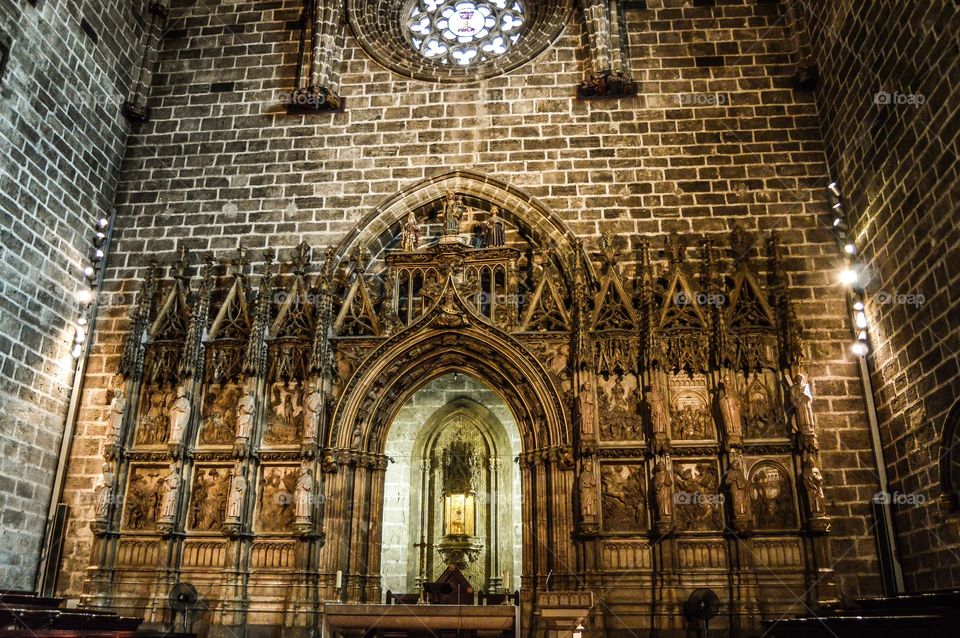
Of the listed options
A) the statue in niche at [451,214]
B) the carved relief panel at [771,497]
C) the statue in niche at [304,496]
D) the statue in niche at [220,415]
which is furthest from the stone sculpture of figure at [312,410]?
the carved relief panel at [771,497]

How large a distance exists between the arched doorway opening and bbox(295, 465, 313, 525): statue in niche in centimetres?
393

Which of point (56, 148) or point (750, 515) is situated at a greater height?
point (56, 148)

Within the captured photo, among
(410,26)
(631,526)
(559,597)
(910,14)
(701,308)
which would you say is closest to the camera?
(559,597)

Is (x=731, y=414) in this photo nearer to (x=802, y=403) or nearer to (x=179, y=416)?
(x=802, y=403)

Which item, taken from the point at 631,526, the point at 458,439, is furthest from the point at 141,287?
the point at 631,526

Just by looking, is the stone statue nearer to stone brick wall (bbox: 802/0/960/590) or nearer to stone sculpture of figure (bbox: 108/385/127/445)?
stone brick wall (bbox: 802/0/960/590)

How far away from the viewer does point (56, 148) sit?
38.8 feet

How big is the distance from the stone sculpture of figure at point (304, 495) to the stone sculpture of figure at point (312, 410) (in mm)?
486

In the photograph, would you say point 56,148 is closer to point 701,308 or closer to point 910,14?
point 701,308

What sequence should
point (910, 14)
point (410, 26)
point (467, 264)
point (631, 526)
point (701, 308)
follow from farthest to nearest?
point (410, 26)
point (467, 264)
point (701, 308)
point (631, 526)
point (910, 14)

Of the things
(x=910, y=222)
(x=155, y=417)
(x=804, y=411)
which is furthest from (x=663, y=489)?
(x=155, y=417)

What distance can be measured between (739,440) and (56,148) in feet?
34.7

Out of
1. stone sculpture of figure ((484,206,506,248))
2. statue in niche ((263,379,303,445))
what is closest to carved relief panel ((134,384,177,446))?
statue in niche ((263,379,303,445))

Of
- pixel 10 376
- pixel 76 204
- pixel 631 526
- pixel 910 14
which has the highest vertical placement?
pixel 910 14
